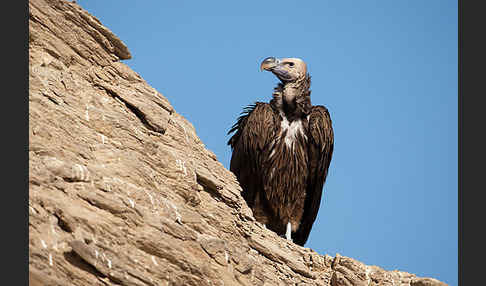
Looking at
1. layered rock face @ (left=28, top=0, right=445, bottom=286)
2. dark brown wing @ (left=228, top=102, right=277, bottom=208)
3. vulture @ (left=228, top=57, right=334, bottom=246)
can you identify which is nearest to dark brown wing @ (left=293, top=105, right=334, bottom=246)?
vulture @ (left=228, top=57, right=334, bottom=246)

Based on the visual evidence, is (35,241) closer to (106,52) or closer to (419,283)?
(106,52)

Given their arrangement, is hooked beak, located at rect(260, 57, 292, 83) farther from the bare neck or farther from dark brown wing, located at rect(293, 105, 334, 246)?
dark brown wing, located at rect(293, 105, 334, 246)

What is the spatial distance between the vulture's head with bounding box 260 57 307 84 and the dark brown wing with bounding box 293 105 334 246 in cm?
72

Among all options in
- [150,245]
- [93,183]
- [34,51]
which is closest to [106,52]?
[34,51]

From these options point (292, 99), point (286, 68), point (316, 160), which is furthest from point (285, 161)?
point (286, 68)

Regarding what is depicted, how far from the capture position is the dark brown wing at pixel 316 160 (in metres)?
10.3

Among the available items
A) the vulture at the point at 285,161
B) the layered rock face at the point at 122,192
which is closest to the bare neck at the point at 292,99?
the vulture at the point at 285,161

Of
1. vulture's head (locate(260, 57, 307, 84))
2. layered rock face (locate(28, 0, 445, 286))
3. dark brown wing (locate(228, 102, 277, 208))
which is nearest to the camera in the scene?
layered rock face (locate(28, 0, 445, 286))

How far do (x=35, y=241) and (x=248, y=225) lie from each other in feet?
11.4

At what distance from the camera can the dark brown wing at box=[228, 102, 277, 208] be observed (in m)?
10.2

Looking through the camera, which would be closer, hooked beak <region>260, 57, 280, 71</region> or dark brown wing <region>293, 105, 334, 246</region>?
dark brown wing <region>293, 105, 334, 246</region>

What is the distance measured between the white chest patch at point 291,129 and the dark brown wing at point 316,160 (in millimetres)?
179

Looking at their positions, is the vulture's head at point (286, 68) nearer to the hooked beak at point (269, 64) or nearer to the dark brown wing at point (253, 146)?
the hooked beak at point (269, 64)

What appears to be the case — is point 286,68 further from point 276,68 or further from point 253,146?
point 253,146
